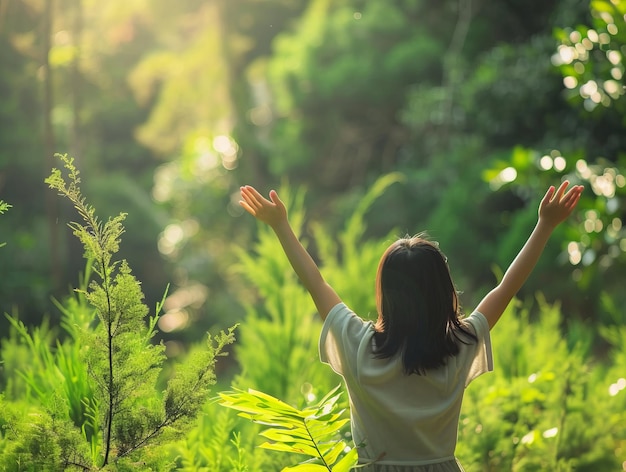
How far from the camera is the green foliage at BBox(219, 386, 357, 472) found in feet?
7.04

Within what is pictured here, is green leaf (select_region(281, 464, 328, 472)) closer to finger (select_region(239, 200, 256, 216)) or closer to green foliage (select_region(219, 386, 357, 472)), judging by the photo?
green foliage (select_region(219, 386, 357, 472))

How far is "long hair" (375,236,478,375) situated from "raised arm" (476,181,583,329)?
201 mm

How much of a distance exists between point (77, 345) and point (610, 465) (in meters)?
2.93

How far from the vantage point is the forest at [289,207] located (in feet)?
7.38

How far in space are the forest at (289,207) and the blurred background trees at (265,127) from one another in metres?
0.06

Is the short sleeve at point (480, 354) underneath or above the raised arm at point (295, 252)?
underneath

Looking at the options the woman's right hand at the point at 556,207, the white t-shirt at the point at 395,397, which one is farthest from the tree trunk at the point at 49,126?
the white t-shirt at the point at 395,397

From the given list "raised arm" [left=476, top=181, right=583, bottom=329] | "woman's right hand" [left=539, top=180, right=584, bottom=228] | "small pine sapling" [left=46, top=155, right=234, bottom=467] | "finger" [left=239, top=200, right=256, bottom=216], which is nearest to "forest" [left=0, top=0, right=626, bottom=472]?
"small pine sapling" [left=46, top=155, right=234, bottom=467]

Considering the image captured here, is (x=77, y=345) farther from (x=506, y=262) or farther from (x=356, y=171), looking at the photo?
(x=356, y=171)

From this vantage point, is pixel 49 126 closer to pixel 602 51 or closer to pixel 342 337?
pixel 602 51

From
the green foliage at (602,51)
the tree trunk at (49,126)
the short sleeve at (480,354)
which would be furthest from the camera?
the tree trunk at (49,126)

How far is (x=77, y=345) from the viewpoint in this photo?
2.96 meters

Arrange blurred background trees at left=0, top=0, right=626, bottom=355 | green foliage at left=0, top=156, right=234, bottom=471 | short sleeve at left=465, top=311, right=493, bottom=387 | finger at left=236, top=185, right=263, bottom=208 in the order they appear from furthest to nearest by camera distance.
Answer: blurred background trees at left=0, top=0, right=626, bottom=355 < finger at left=236, top=185, right=263, bottom=208 < short sleeve at left=465, top=311, right=493, bottom=387 < green foliage at left=0, top=156, right=234, bottom=471

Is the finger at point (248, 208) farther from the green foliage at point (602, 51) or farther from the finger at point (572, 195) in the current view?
the green foliage at point (602, 51)
